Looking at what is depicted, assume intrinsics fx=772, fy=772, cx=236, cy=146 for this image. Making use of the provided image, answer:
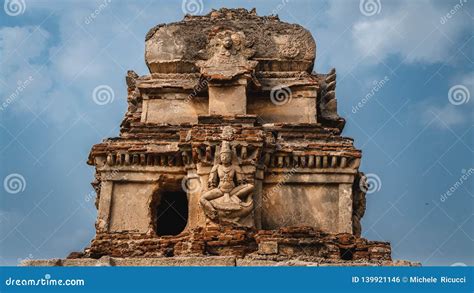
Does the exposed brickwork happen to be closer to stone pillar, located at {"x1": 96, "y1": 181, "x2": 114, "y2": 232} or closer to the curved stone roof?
stone pillar, located at {"x1": 96, "y1": 181, "x2": 114, "y2": 232}

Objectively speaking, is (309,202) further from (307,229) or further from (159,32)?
(159,32)

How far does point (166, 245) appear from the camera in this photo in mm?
17953

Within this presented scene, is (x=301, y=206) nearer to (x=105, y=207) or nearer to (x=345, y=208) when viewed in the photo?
(x=345, y=208)

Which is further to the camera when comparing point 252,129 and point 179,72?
point 179,72

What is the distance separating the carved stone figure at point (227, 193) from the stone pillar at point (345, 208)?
257 centimetres

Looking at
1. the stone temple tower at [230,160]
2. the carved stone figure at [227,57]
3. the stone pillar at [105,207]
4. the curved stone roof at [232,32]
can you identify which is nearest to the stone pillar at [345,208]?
the stone temple tower at [230,160]

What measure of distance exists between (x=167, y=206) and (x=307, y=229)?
5.60 meters

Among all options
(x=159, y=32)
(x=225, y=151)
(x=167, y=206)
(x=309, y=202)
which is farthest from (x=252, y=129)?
(x=159, y=32)

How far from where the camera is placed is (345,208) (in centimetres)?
1948

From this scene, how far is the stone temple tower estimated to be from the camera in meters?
17.1

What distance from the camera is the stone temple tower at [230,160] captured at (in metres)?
17.1

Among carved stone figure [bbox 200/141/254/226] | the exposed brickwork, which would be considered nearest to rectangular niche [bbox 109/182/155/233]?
the exposed brickwork

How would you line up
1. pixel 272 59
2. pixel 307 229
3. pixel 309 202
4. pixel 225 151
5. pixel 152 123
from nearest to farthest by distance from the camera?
1. pixel 307 229
2. pixel 225 151
3. pixel 309 202
4. pixel 152 123
5. pixel 272 59

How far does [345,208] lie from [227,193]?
3.27 meters
